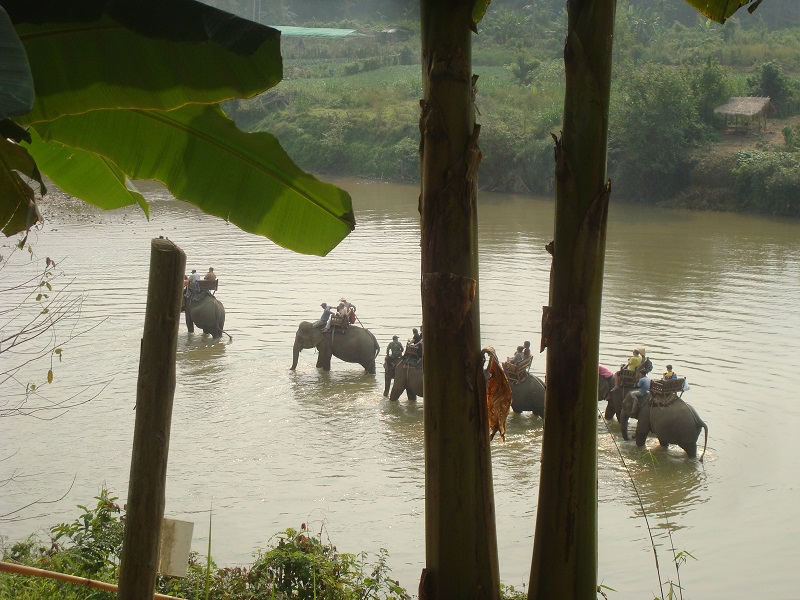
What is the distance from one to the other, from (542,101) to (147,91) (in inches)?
1706

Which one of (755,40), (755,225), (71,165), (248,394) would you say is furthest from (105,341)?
(755,40)

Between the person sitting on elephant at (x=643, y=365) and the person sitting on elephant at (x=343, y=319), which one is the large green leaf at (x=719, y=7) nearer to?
the person sitting on elephant at (x=643, y=365)

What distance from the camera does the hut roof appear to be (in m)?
36.4

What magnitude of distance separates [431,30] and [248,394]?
11.9 m

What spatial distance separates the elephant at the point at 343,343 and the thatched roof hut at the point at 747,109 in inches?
1050

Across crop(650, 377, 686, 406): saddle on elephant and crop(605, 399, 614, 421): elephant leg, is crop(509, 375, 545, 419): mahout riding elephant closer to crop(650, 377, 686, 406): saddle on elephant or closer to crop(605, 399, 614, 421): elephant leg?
crop(605, 399, 614, 421): elephant leg

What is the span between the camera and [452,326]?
82.4 inches

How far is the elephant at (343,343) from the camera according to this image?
48.3 feet

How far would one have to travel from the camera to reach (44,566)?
598 centimetres

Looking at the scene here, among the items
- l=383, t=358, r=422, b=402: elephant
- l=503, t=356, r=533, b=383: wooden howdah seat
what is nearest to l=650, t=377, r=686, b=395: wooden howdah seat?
l=503, t=356, r=533, b=383: wooden howdah seat

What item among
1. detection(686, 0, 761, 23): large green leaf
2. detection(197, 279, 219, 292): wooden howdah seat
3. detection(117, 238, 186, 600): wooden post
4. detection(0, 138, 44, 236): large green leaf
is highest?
detection(686, 0, 761, 23): large green leaf

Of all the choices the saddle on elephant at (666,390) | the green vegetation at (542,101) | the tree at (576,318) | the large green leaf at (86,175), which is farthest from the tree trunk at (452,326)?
the green vegetation at (542,101)

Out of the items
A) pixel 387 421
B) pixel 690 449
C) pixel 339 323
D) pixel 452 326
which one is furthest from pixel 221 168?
pixel 339 323

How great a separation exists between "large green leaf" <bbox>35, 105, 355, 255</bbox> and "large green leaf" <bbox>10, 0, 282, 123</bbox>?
18.3 inches
